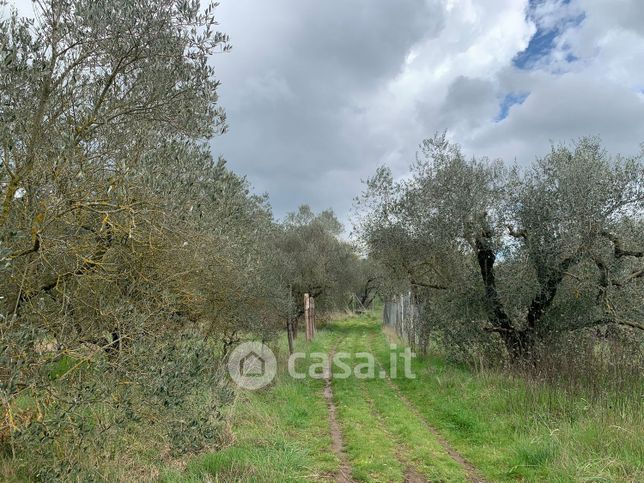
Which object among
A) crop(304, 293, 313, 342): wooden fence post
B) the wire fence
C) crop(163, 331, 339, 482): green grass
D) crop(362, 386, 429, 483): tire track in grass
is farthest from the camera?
crop(304, 293, 313, 342): wooden fence post

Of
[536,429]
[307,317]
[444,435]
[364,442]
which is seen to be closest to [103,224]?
[364,442]

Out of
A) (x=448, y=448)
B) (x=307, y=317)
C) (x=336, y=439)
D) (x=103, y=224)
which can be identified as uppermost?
(x=103, y=224)

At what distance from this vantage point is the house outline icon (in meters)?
12.3

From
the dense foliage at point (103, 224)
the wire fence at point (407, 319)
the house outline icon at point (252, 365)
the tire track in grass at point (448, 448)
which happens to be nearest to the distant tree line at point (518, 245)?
the wire fence at point (407, 319)

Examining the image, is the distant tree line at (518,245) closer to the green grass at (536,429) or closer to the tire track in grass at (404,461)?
the green grass at (536,429)

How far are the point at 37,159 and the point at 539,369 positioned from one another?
389 inches

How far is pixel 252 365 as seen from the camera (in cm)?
1284

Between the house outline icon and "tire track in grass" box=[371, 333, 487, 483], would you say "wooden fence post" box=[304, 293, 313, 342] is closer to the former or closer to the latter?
the house outline icon

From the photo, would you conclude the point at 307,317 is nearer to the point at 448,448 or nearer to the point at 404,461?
the point at 448,448

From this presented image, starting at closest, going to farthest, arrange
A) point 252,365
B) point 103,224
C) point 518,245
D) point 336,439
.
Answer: point 103,224
point 336,439
point 518,245
point 252,365

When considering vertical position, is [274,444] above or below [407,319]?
→ below

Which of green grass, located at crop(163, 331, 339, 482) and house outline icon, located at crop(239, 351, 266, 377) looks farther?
house outline icon, located at crop(239, 351, 266, 377)

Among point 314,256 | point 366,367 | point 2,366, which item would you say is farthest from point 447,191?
point 314,256

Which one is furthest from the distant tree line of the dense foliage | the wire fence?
the dense foliage
